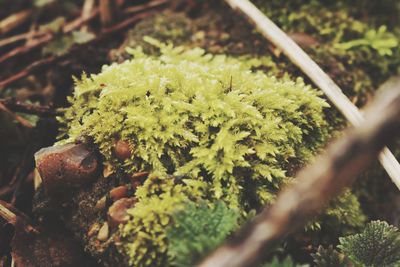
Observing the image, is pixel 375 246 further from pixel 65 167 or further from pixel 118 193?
pixel 65 167

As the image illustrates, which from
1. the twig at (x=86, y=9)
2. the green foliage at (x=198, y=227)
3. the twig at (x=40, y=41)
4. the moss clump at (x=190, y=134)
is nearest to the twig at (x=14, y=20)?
the twig at (x=40, y=41)

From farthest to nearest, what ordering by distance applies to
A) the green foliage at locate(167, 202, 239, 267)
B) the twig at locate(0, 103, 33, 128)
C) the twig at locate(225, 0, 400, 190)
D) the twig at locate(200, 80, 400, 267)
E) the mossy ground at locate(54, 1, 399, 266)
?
the mossy ground at locate(54, 1, 399, 266) → the twig at locate(0, 103, 33, 128) → the twig at locate(225, 0, 400, 190) → the green foliage at locate(167, 202, 239, 267) → the twig at locate(200, 80, 400, 267)

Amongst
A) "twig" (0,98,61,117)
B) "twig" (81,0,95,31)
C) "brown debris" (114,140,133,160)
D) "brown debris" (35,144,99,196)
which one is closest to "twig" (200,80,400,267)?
"brown debris" (114,140,133,160)

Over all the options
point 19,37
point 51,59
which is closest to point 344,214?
point 51,59

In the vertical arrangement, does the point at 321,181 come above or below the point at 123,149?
below

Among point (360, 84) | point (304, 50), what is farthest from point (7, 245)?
point (360, 84)

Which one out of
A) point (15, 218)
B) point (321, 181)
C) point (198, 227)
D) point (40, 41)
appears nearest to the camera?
point (321, 181)

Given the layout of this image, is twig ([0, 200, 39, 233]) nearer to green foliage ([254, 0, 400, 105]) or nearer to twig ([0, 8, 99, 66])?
twig ([0, 8, 99, 66])
